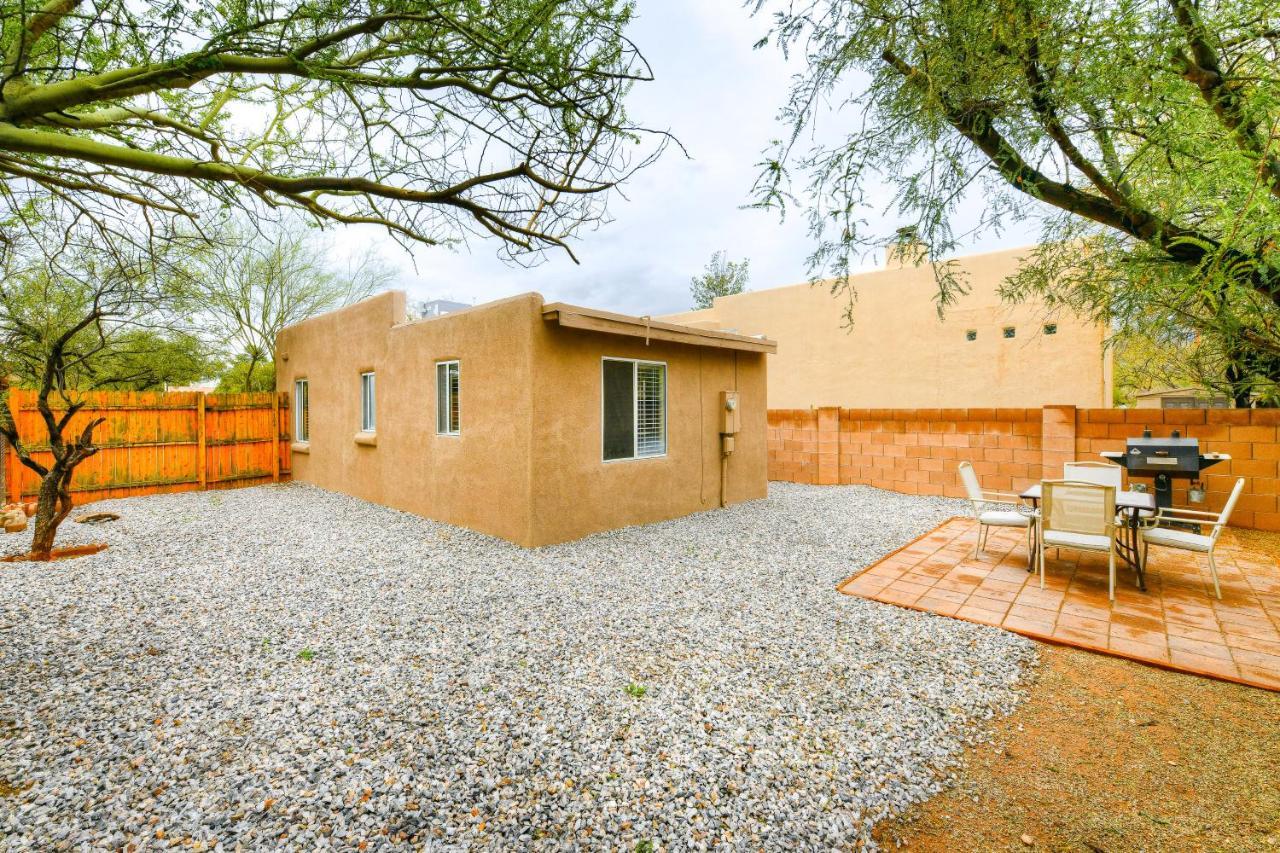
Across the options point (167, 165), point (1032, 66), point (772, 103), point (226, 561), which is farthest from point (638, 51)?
point (226, 561)

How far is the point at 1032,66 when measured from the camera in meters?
2.98

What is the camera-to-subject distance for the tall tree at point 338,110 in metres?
2.45

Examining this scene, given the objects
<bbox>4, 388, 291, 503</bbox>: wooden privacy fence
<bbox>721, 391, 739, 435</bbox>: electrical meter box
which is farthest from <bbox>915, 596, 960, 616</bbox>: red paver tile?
<bbox>4, 388, 291, 503</bbox>: wooden privacy fence

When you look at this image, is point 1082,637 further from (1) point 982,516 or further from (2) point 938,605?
(1) point 982,516

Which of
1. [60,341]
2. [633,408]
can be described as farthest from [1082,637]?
[60,341]

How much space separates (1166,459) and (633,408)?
626 centimetres

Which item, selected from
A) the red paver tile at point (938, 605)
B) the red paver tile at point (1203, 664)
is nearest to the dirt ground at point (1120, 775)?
the red paver tile at point (1203, 664)

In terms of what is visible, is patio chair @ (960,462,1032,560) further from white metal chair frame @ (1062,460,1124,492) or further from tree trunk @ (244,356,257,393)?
tree trunk @ (244,356,257,393)

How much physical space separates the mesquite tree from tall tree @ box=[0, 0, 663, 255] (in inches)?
90.6

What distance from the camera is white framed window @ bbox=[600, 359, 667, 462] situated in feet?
22.0

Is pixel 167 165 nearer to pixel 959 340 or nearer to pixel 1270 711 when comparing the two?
pixel 1270 711

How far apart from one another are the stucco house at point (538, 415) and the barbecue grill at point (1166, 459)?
4.77m

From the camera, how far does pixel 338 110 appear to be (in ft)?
11.5

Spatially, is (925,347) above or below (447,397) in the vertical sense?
above
